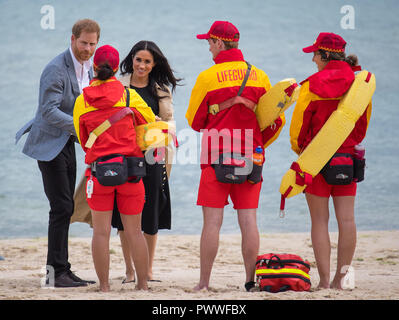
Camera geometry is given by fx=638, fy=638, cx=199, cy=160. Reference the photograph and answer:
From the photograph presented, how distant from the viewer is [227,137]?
364 centimetres

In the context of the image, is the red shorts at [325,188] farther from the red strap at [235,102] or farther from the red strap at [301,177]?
the red strap at [235,102]

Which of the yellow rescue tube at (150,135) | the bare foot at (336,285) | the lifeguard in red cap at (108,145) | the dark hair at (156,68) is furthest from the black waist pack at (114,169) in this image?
the bare foot at (336,285)

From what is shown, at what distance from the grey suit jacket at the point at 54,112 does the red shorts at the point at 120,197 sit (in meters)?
0.56

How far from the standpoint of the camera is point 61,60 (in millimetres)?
4078

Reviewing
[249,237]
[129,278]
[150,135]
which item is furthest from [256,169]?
[129,278]

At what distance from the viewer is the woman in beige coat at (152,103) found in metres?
4.13

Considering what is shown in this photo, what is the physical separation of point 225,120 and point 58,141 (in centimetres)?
112

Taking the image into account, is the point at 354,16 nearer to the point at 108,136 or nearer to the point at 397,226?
the point at 397,226

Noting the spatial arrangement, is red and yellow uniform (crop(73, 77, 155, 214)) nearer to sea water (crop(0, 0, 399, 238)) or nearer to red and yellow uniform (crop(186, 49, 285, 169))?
red and yellow uniform (crop(186, 49, 285, 169))

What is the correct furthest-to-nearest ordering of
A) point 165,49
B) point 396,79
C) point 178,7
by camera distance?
point 178,7 → point 165,49 → point 396,79

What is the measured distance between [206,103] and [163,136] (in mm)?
316

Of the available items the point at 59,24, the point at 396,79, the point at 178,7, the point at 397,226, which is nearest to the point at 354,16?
the point at 396,79

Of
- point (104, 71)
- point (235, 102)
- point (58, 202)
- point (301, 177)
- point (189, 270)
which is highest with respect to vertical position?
point (104, 71)

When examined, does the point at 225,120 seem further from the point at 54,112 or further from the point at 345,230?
the point at 54,112
